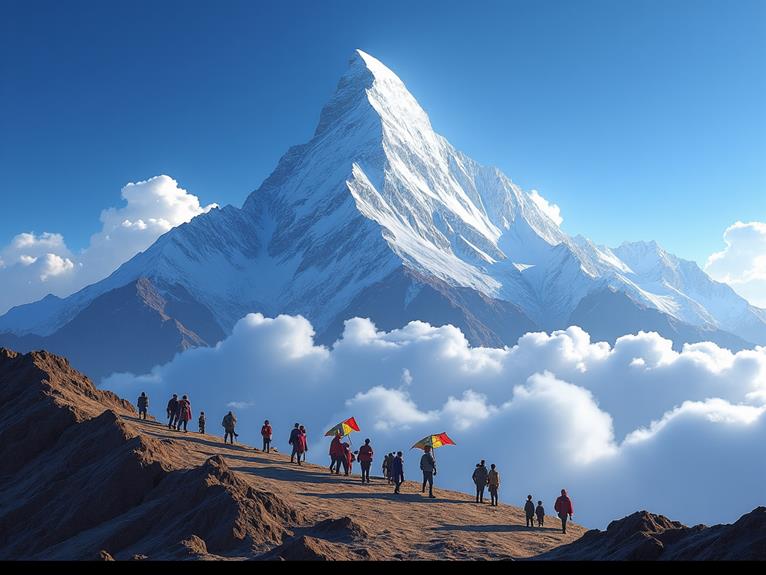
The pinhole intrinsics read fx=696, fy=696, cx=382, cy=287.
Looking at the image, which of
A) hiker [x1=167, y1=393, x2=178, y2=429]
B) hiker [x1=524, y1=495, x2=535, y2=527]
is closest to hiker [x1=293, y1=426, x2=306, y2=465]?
hiker [x1=167, y1=393, x2=178, y2=429]

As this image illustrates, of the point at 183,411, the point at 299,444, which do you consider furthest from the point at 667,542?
the point at 183,411

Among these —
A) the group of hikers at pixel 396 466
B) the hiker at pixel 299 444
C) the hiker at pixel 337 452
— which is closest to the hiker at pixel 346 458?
the group of hikers at pixel 396 466

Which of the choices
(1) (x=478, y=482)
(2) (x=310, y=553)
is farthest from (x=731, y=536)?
(1) (x=478, y=482)

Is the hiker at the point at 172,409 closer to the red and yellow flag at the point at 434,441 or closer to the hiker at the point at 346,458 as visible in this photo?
the hiker at the point at 346,458

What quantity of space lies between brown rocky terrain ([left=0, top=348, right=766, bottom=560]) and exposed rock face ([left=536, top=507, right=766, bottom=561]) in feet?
0.15

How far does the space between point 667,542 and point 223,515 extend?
44.1 feet

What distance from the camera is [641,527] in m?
21.2

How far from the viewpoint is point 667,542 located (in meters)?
20.1

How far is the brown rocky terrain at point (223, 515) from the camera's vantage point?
66.0ft

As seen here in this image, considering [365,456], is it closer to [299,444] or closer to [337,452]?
[337,452]

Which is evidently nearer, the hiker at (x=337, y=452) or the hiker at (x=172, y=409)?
the hiker at (x=337, y=452)

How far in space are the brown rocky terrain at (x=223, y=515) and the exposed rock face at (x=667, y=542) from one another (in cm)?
5

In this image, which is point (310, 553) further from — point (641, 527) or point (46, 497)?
point (46, 497)

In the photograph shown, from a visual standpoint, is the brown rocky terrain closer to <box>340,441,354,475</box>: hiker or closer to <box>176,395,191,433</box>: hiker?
<box>340,441,354,475</box>: hiker
